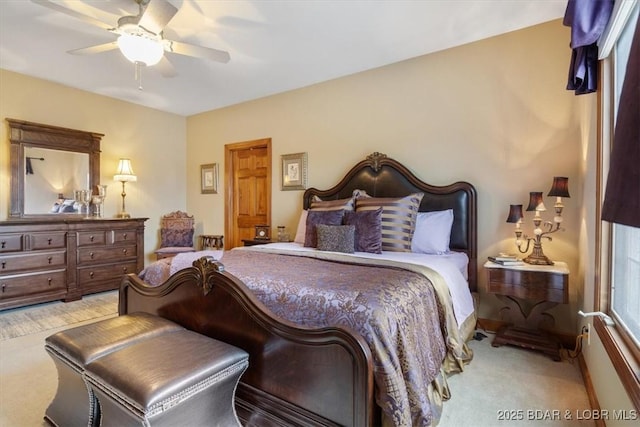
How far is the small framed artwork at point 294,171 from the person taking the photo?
4223 mm

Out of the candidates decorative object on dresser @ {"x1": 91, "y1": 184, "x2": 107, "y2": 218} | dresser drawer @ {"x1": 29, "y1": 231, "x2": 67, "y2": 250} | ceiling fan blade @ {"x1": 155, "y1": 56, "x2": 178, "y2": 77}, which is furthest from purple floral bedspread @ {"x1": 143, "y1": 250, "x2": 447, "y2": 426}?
decorative object on dresser @ {"x1": 91, "y1": 184, "x2": 107, "y2": 218}

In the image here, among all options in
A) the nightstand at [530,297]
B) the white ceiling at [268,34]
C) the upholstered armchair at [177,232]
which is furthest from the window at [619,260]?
the upholstered armchair at [177,232]

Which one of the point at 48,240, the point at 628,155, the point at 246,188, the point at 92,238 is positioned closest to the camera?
the point at 628,155

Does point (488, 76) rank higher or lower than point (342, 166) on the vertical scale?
higher

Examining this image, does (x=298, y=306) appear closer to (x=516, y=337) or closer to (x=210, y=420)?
(x=210, y=420)

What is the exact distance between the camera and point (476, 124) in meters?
3.08

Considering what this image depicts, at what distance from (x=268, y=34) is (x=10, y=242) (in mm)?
3471

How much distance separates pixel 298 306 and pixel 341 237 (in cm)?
124

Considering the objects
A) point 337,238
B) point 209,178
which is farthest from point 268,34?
point 209,178

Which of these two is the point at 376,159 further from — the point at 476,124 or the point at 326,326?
the point at 326,326

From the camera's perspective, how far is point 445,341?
1962 millimetres

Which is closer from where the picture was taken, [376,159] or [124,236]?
[376,159]

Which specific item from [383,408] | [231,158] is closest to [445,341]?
[383,408]

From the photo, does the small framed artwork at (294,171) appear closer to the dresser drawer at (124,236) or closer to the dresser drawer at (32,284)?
the dresser drawer at (124,236)
